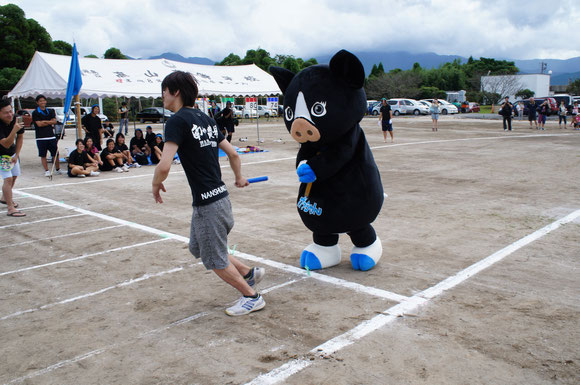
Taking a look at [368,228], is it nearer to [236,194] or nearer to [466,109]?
[236,194]

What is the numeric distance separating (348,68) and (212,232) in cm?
212

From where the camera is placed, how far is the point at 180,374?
3129 millimetres

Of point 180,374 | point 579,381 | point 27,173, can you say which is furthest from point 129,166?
point 579,381

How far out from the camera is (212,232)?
149 inches

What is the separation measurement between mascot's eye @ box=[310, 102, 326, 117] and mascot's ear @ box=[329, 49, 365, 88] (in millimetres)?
365

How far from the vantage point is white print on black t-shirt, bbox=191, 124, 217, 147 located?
371 cm

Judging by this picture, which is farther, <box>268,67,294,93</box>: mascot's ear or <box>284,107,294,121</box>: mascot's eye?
<box>268,67,294,93</box>: mascot's ear

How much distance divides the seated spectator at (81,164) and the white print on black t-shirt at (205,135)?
916 centimetres

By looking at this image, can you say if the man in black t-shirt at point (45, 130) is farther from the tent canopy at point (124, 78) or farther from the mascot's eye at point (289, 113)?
the mascot's eye at point (289, 113)

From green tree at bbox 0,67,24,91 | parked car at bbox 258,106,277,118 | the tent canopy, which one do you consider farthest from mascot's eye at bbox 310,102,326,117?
parked car at bbox 258,106,277,118

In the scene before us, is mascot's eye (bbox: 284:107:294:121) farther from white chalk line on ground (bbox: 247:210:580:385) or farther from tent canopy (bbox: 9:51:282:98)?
tent canopy (bbox: 9:51:282:98)

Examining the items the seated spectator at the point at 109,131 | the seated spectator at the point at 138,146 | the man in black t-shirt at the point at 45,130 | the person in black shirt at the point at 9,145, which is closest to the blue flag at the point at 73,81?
the man in black t-shirt at the point at 45,130

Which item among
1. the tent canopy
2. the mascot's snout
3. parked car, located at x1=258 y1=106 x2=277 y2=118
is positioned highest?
the tent canopy

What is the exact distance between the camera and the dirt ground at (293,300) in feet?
10.5
